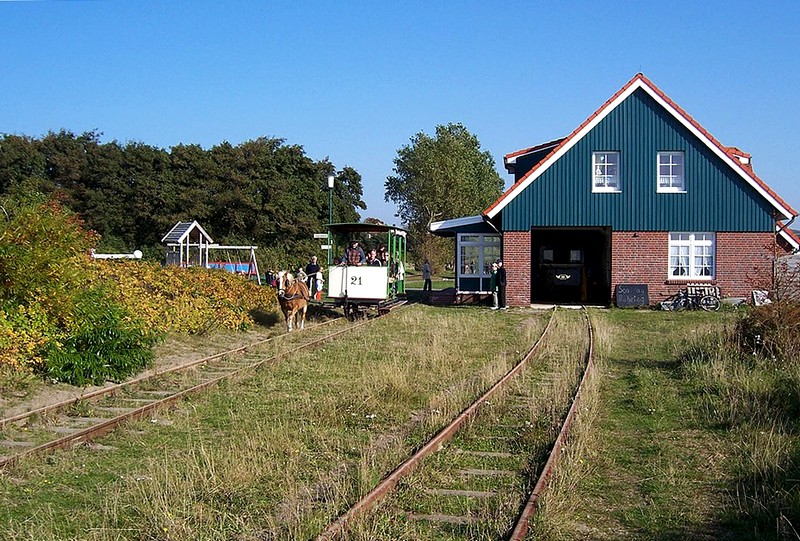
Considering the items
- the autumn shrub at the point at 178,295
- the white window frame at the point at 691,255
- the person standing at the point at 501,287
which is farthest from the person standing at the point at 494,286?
the autumn shrub at the point at 178,295

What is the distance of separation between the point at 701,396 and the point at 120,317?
29.3 ft

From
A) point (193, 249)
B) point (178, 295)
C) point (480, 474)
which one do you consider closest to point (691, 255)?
point (178, 295)

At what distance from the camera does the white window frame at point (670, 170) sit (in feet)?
96.2

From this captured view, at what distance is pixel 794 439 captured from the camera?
8.77 meters

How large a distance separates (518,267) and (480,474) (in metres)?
22.3

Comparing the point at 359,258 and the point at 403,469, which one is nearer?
the point at 403,469

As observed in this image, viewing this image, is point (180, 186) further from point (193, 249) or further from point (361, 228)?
point (361, 228)

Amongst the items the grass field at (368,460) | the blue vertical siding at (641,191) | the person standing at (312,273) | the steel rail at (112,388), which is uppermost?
the blue vertical siding at (641,191)

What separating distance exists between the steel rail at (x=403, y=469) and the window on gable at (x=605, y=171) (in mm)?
18472

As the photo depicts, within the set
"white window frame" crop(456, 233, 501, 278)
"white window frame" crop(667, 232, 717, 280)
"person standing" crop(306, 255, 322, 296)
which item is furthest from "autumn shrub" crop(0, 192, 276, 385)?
"white window frame" crop(667, 232, 717, 280)

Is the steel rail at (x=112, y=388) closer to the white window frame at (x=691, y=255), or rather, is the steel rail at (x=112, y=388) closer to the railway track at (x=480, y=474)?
the railway track at (x=480, y=474)

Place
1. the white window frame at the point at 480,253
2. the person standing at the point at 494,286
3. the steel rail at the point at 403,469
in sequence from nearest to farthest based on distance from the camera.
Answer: the steel rail at the point at 403,469 < the person standing at the point at 494,286 < the white window frame at the point at 480,253

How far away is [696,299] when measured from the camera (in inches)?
1107

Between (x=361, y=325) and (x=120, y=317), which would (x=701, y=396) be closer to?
(x=120, y=317)
